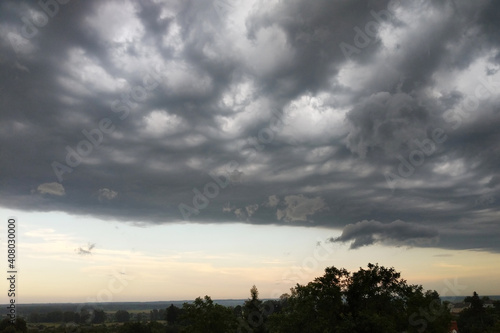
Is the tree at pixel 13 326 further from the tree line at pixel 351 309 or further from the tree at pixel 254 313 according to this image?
the tree line at pixel 351 309

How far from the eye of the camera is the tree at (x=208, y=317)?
176 feet

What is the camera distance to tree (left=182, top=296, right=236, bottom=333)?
53.8m

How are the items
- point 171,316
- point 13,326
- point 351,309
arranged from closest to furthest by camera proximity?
point 351,309, point 13,326, point 171,316

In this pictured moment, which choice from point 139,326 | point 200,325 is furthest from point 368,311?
point 139,326

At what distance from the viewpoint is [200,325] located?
53.7 meters

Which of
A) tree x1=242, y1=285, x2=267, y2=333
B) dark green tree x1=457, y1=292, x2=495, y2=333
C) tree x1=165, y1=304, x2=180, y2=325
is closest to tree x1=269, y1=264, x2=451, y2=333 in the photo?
tree x1=242, y1=285, x2=267, y2=333

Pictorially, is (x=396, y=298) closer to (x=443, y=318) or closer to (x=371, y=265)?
(x=371, y=265)

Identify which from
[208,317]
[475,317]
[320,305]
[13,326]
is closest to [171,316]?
[13,326]

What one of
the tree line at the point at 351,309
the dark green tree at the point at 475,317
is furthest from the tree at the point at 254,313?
the dark green tree at the point at 475,317

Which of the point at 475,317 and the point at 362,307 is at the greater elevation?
the point at 362,307

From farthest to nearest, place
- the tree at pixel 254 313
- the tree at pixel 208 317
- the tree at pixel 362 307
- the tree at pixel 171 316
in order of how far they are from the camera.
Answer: the tree at pixel 171 316 → the tree at pixel 254 313 → the tree at pixel 208 317 → the tree at pixel 362 307

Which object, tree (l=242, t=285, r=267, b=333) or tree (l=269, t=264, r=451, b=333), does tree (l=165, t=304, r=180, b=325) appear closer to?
tree (l=242, t=285, r=267, b=333)

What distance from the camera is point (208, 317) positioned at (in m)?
53.9

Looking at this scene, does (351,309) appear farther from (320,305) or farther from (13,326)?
(13,326)
